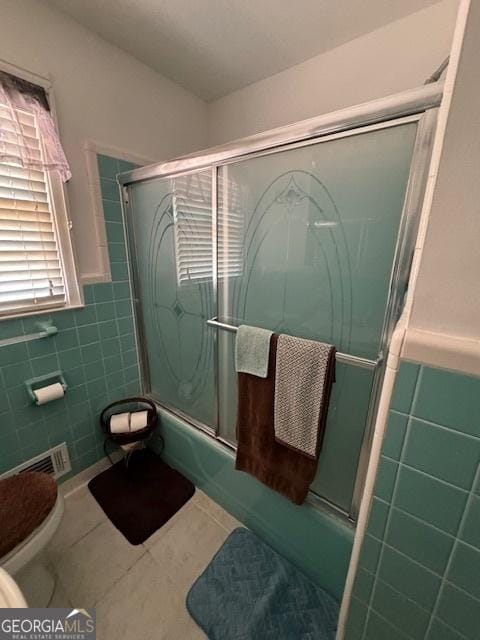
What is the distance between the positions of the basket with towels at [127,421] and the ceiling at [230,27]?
1887mm

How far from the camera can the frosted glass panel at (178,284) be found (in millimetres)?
1211

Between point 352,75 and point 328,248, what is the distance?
40.5 inches

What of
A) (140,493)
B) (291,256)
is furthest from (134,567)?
(291,256)

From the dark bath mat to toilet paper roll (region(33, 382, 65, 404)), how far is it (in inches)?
25.2

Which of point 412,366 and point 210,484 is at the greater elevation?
point 412,366

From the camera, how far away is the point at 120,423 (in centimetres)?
148

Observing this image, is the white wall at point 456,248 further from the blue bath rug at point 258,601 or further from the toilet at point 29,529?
the toilet at point 29,529

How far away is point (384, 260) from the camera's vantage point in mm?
765

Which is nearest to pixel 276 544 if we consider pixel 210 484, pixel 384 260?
pixel 210 484

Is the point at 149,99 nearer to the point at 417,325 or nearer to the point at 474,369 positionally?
the point at 417,325

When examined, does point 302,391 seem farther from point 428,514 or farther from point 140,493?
point 140,493

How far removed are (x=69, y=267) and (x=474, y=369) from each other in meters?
1.57

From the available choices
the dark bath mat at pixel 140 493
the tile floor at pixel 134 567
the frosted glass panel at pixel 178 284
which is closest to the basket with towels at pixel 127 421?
the frosted glass panel at pixel 178 284

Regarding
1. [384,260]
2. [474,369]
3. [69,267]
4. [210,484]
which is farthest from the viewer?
[210,484]
